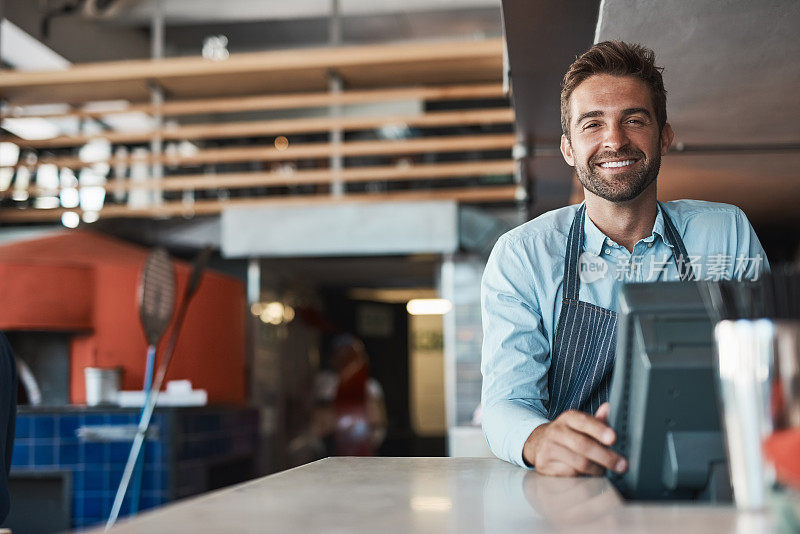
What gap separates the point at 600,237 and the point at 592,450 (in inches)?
30.8

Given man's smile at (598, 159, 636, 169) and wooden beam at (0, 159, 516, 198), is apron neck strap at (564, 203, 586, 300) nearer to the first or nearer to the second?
man's smile at (598, 159, 636, 169)

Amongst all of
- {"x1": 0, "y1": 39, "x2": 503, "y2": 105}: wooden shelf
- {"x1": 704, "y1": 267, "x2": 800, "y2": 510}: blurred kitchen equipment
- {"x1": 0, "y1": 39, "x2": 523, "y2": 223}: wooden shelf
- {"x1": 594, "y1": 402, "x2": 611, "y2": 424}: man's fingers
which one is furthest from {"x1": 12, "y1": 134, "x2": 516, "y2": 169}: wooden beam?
{"x1": 704, "y1": 267, "x2": 800, "y2": 510}: blurred kitchen equipment

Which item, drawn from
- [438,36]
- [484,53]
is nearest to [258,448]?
[484,53]

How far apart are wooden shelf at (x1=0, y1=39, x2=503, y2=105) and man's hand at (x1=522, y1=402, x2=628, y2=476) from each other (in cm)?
669

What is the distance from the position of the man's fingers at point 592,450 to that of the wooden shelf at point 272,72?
673 centimetres

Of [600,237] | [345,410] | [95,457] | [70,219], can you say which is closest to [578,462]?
[600,237]

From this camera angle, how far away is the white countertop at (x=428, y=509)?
3.00 ft

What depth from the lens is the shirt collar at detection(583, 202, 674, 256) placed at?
6.78 feet

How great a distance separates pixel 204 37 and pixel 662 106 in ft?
32.3

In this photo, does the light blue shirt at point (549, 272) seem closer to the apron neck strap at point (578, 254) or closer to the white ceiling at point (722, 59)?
the apron neck strap at point (578, 254)

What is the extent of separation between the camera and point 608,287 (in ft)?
6.56

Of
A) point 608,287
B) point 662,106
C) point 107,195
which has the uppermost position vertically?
point 107,195

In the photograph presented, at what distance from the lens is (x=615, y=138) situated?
2.00 meters

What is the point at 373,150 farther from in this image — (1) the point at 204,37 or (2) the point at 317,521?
(2) the point at 317,521
